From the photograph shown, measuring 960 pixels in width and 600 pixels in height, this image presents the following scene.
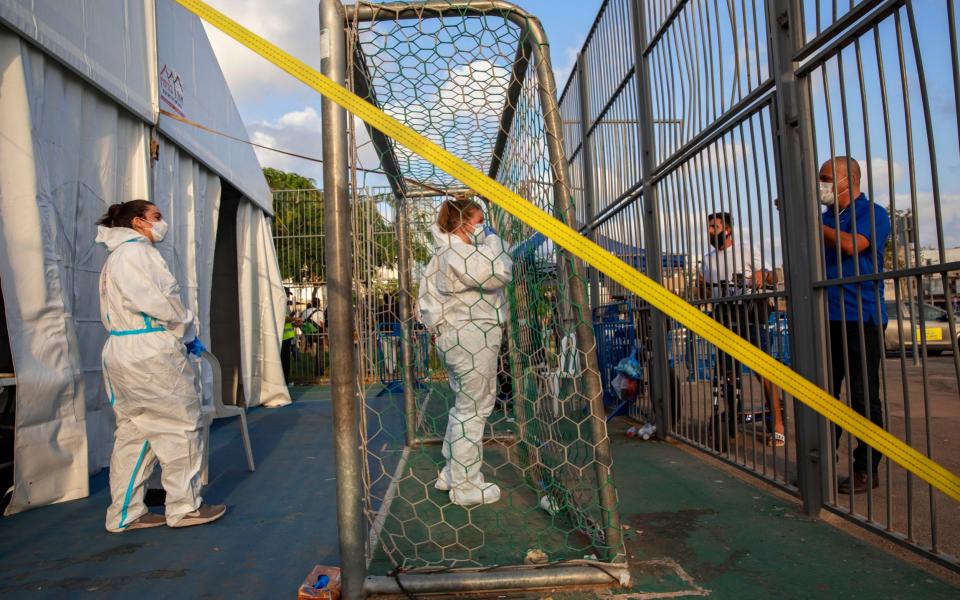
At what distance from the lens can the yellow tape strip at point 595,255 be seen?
162cm

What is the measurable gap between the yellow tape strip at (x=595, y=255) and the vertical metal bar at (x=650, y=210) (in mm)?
3107

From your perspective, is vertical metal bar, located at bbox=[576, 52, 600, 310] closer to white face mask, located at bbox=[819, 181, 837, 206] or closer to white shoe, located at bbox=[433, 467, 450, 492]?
white shoe, located at bbox=[433, 467, 450, 492]

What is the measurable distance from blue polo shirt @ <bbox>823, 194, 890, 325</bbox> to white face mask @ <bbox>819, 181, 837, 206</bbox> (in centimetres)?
6

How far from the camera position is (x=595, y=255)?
1.83 meters

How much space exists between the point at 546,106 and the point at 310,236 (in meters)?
9.00

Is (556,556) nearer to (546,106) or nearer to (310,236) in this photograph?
(546,106)

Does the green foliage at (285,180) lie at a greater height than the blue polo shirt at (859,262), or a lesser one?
greater

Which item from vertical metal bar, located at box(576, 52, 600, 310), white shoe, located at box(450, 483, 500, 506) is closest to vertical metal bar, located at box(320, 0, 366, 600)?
white shoe, located at box(450, 483, 500, 506)

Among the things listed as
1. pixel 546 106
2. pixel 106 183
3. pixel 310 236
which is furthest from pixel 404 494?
pixel 310 236

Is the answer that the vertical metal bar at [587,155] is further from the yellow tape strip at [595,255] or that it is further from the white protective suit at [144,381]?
the yellow tape strip at [595,255]

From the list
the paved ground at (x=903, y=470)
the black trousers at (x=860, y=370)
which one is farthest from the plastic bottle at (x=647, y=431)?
the black trousers at (x=860, y=370)

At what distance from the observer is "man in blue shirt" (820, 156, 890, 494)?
270 cm

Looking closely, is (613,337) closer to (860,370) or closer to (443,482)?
(443,482)

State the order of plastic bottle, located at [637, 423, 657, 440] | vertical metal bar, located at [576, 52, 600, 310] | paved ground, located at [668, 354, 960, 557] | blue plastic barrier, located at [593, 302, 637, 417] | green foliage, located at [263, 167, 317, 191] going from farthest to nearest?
1. green foliage, located at [263, 167, 317, 191]
2. vertical metal bar, located at [576, 52, 600, 310]
3. blue plastic barrier, located at [593, 302, 637, 417]
4. plastic bottle, located at [637, 423, 657, 440]
5. paved ground, located at [668, 354, 960, 557]
